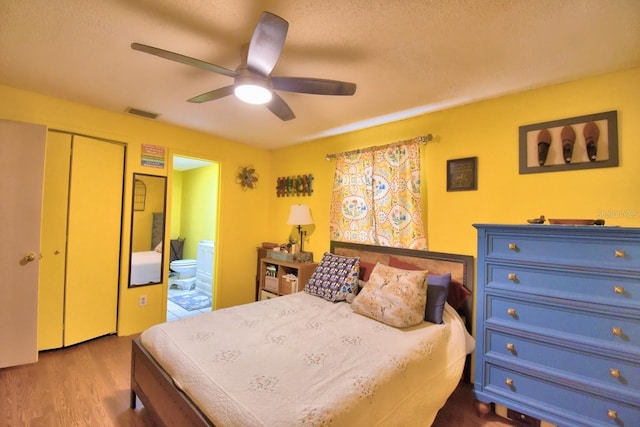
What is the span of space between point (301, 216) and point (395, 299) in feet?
5.74

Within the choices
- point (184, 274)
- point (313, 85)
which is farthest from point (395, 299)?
point (184, 274)

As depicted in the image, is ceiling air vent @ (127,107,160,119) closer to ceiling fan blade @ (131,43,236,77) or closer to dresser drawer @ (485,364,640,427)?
ceiling fan blade @ (131,43,236,77)

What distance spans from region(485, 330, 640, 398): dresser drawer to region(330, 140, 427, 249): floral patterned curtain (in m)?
0.99

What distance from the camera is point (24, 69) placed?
206cm

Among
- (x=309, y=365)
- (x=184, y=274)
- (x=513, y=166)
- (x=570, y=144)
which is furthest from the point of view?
(x=184, y=274)

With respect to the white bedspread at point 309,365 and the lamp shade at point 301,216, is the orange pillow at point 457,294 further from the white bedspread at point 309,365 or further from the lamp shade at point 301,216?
the lamp shade at point 301,216

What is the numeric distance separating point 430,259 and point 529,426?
1.28 meters

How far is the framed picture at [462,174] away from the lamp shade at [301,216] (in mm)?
1669

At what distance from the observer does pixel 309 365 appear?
4.72ft

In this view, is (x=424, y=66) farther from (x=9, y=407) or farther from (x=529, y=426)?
(x=9, y=407)

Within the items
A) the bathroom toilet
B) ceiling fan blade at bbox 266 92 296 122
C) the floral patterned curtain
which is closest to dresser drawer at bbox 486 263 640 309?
the floral patterned curtain

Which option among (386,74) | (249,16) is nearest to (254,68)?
(249,16)

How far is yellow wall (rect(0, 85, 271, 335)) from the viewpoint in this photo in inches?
101

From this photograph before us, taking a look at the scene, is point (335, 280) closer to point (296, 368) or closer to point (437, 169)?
point (296, 368)
